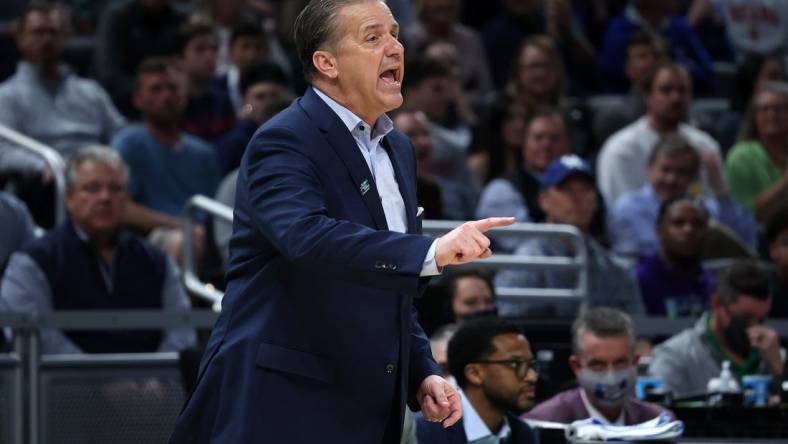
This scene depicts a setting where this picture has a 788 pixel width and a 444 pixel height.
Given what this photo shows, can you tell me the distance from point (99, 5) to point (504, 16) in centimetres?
328

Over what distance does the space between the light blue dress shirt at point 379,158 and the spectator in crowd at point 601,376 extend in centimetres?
253

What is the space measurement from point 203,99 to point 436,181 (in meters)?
2.11

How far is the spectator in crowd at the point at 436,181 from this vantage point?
9.46 metres

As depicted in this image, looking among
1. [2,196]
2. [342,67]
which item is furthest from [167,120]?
[342,67]

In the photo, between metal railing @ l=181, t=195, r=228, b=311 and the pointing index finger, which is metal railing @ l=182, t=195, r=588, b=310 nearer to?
metal railing @ l=181, t=195, r=228, b=311

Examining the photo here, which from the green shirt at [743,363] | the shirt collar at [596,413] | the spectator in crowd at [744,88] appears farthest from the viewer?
the spectator in crowd at [744,88]

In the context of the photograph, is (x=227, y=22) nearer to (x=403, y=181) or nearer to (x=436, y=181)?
(x=436, y=181)

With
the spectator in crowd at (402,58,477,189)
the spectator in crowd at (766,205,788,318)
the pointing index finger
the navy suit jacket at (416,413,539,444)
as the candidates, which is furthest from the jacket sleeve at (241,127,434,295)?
the spectator in crowd at (402,58,477,189)

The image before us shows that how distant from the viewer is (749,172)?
36.4 ft

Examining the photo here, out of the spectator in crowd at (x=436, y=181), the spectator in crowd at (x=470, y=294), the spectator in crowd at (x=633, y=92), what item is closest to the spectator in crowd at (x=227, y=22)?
the spectator in crowd at (x=436, y=181)

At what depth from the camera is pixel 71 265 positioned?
7.64 metres

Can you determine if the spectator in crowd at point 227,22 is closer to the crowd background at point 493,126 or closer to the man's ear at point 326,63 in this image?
the crowd background at point 493,126

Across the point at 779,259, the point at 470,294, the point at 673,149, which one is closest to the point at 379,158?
the point at 470,294

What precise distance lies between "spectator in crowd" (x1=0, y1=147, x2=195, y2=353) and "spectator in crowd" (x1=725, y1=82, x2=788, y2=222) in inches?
182
